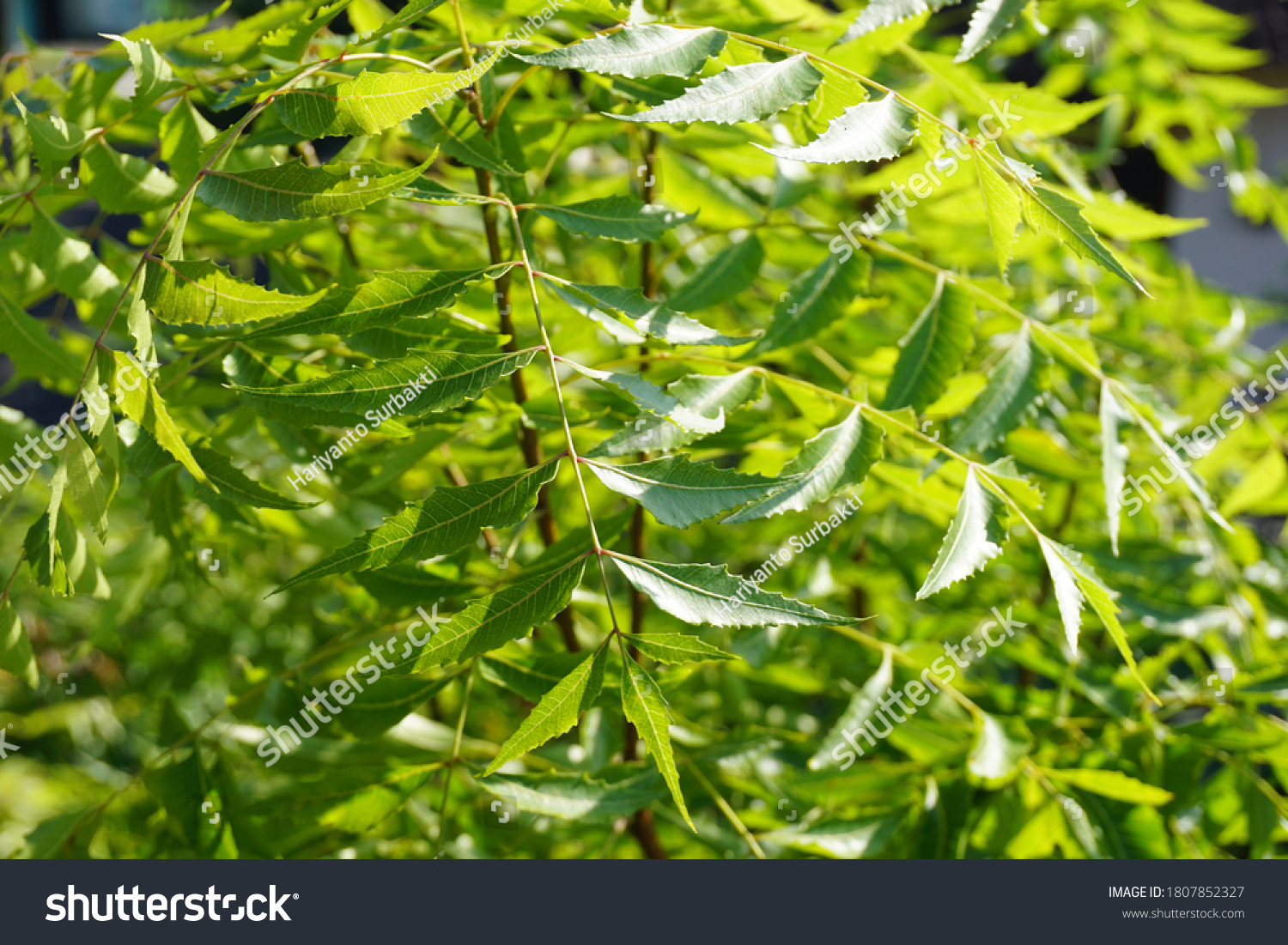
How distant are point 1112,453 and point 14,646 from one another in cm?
89

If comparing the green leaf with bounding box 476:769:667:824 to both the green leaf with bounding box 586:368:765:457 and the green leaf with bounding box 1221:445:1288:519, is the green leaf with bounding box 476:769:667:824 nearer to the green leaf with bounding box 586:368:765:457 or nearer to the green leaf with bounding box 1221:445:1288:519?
the green leaf with bounding box 586:368:765:457

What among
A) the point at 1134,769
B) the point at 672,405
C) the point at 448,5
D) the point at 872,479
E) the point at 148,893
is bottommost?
the point at 148,893

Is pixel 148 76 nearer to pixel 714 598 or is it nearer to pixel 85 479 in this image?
pixel 85 479

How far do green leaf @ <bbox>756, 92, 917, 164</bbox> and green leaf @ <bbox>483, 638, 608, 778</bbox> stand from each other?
1.11 ft

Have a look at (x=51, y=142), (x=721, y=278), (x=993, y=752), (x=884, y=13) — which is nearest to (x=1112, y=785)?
(x=993, y=752)

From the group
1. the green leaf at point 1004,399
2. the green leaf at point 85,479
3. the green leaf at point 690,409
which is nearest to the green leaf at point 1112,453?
the green leaf at point 1004,399

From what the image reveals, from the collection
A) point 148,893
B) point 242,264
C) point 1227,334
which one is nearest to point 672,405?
point 148,893

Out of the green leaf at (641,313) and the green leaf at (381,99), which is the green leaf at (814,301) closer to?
the green leaf at (641,313)

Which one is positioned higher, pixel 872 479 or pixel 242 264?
pixel 872 479

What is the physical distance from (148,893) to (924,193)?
40.7 inches

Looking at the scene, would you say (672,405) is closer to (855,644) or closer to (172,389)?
(172,389)

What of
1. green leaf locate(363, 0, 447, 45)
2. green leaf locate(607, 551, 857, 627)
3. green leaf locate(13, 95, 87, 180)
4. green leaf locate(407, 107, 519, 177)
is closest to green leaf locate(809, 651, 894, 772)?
green leaf locate(607, 551, 857, 627)

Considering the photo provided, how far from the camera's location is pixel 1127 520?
1231 mm

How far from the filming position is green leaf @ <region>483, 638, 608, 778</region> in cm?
57
